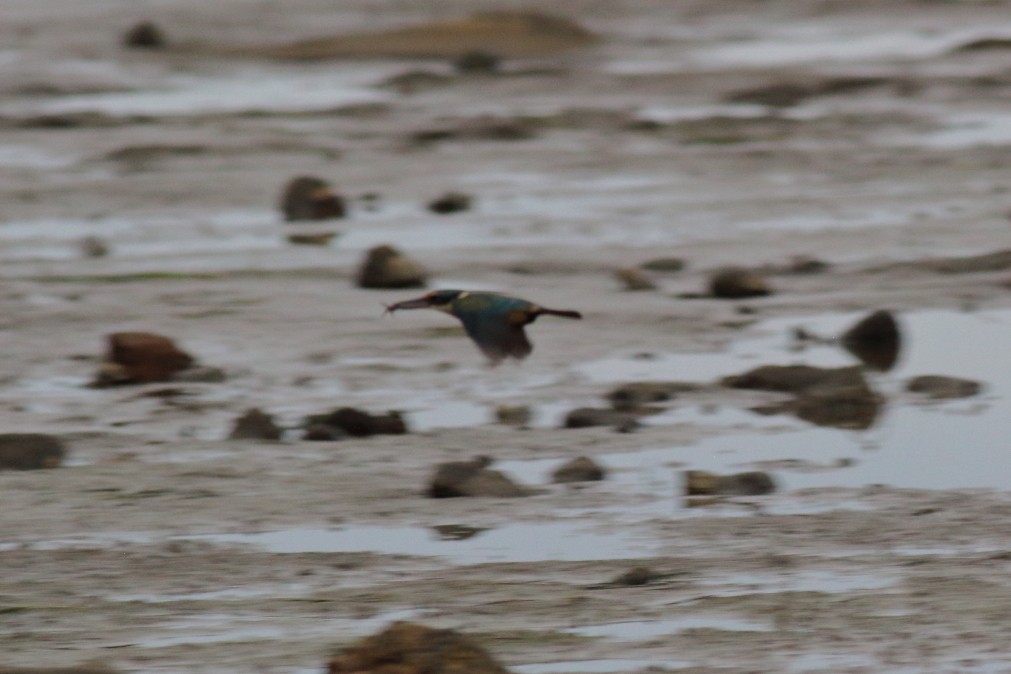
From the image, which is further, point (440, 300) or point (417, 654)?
point (440, 300)

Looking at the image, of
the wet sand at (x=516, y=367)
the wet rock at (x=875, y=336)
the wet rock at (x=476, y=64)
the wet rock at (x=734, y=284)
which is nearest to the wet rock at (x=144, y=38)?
the wet sand at (x=516, y=367)

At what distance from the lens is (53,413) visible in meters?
6.39

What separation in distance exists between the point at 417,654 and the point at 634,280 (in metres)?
4.38

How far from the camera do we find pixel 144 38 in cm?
1697

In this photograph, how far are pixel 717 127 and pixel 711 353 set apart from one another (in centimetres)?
548

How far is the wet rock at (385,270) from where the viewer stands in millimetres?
8078

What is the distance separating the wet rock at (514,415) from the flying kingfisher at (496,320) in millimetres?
336

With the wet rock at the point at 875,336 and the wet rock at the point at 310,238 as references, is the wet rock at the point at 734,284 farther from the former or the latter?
the wet rock at the point at 310,238

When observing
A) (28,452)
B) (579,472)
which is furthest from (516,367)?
(28,452)

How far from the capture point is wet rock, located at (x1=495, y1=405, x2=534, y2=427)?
6.16m

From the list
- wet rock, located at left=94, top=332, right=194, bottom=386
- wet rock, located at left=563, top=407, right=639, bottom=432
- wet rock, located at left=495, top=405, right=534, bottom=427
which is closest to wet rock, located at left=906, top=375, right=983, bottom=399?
wet rock, located at left=563, top=407, right=639, bottom=432

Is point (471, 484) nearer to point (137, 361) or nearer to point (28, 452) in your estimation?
point (28, 452)

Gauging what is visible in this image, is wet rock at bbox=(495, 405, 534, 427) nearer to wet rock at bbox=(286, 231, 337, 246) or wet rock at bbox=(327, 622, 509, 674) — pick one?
wet rock at bbox=(327, 622, 509, 674)

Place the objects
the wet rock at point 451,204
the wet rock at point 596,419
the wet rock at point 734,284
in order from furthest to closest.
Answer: the wet rock at point 451,204 → the wet rock at point 734,284 → the wet rock at point 596,419
